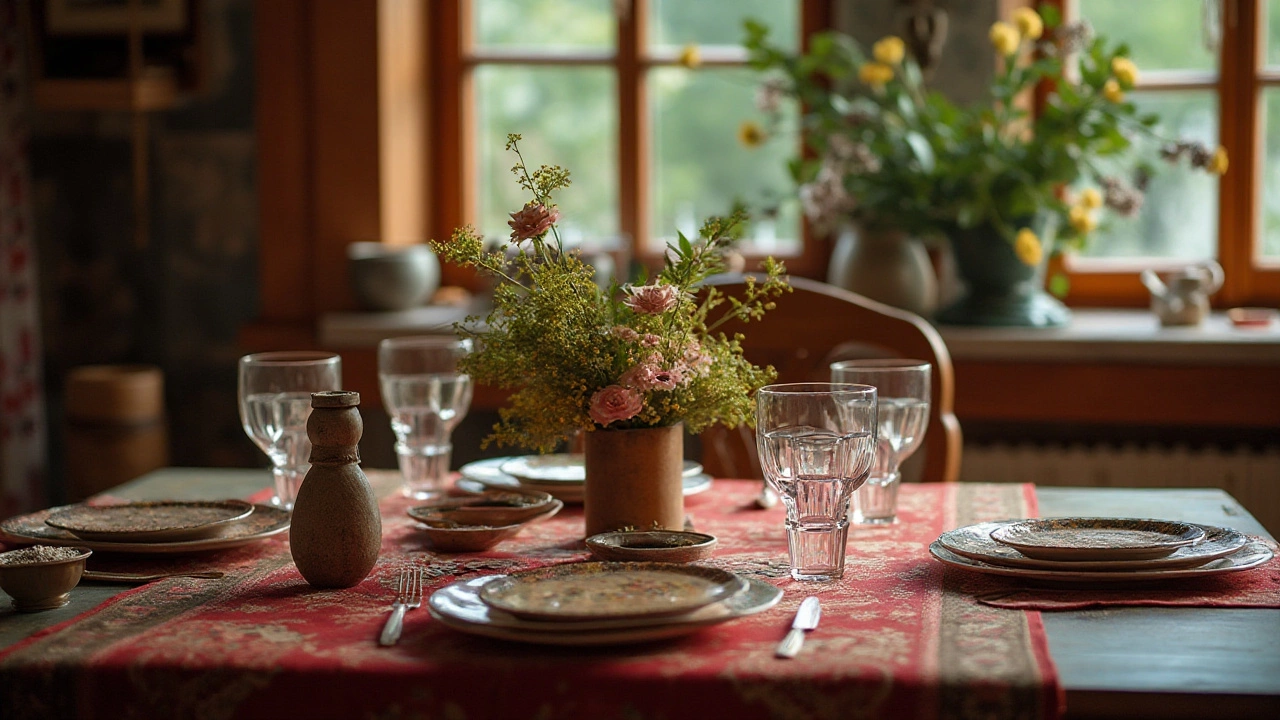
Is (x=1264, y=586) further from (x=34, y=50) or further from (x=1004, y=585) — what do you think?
(x=34, y=50)

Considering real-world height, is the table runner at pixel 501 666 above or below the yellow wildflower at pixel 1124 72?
below

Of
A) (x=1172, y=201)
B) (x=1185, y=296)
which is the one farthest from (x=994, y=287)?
(x=1172, y=201)

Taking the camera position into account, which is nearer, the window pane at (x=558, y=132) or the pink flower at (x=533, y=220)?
the pink flower at (x=533, y=220)

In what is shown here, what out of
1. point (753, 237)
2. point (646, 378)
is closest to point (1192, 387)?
point (753, 237)

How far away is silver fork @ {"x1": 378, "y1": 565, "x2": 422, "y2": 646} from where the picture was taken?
3.32 ft

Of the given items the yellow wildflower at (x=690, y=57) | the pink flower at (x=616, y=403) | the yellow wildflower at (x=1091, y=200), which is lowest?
the pink flower at (x=616, y=403)

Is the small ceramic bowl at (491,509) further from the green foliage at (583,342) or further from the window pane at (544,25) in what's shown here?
the window pane at (544,25)

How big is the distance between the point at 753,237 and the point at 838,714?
2.33 metres

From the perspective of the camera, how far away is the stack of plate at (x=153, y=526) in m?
1.29

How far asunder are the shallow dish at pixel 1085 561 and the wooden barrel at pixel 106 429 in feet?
7.31

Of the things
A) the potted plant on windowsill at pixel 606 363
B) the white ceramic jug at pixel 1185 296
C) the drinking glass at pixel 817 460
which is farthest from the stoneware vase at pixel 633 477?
the white ceramic jug at pixel 1185 296

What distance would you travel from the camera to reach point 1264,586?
1.15 meters

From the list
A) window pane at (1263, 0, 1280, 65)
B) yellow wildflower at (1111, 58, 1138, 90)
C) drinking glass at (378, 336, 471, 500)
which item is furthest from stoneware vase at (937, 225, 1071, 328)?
drinking glass at (378, 336, 471, 500)

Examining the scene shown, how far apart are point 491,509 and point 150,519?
0.35m
